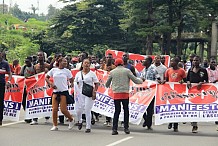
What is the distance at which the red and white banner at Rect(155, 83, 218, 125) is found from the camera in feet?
42.6

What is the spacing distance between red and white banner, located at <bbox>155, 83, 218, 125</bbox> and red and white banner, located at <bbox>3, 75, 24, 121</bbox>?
3784 mm

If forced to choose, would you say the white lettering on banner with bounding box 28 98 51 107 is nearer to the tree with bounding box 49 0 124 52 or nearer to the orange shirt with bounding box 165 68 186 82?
the orange shirt with bounding box 165 68 186 82

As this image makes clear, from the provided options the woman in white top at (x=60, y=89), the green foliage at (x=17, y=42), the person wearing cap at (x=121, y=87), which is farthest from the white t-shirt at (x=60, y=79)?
the green foliage at (x=17, y=42)

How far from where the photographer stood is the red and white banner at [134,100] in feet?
44.7

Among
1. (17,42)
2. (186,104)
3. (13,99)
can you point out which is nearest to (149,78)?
(186,104)

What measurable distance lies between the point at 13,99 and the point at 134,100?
3.30m

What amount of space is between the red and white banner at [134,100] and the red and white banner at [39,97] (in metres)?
0.84

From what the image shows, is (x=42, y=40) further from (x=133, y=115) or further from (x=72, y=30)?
(x=133, y=115)

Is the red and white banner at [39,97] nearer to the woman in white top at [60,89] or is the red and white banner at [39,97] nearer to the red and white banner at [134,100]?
the red and white banner at [134,100]

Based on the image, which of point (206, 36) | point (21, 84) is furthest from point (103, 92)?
point (206, 36)

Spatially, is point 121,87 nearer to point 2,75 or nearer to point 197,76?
point 197,76

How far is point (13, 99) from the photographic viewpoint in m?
14.4

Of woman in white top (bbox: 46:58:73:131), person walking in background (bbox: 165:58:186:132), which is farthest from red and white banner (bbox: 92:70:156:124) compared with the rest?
woman in white top (bbox: 46:58:73:131)

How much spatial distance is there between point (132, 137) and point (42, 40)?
45.2m
